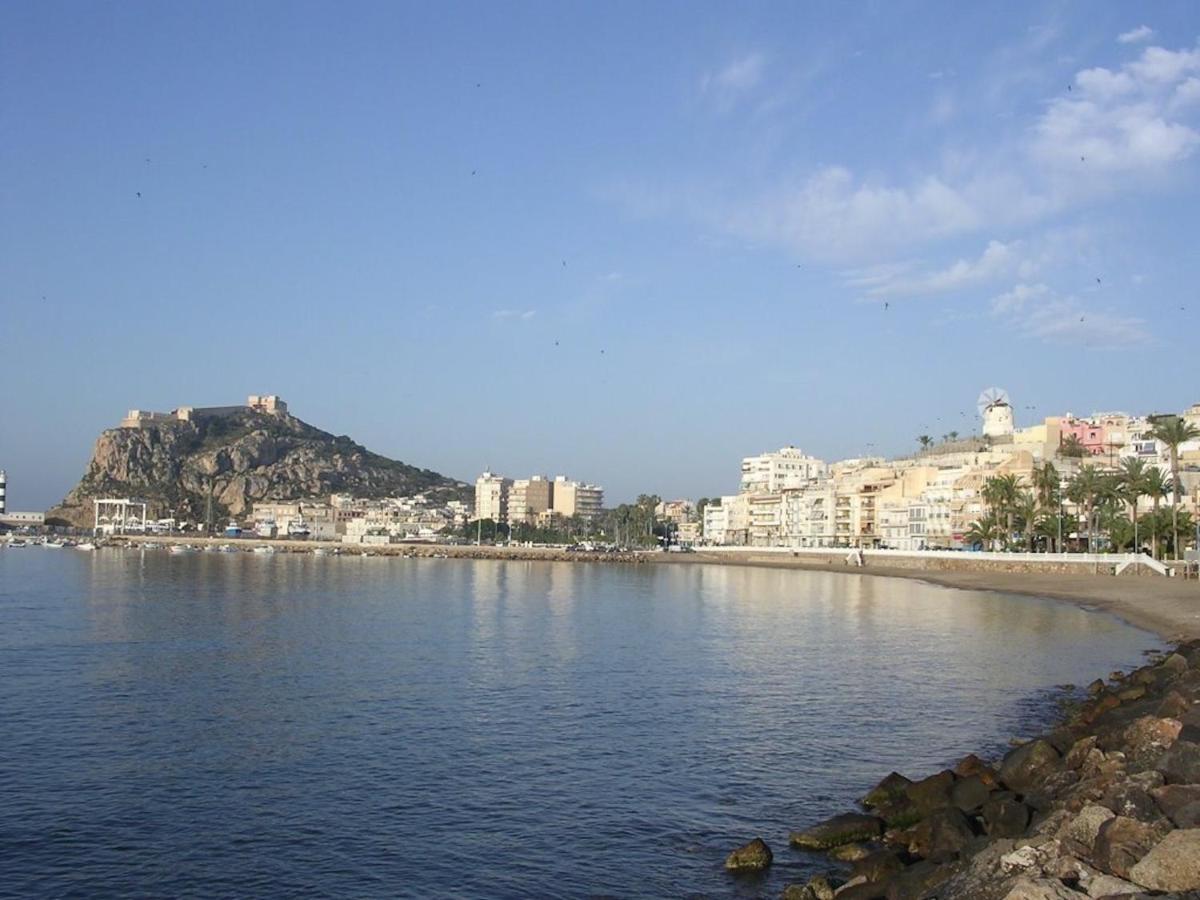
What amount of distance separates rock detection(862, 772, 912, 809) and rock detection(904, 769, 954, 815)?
39cm

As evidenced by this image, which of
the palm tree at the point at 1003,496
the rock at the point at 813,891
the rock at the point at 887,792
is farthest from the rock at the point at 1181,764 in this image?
the palm tree at the point at 1003,496

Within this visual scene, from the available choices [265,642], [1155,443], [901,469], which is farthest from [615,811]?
[901,469]

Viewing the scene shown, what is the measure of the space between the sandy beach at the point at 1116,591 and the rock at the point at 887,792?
92.4ft

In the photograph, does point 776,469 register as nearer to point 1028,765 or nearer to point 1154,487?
point 1154,487

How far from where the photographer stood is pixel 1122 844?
11.1 metres

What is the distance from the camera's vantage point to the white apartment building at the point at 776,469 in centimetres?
18650

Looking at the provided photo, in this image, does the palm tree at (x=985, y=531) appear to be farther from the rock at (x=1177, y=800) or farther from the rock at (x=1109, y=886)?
the rock at (x=1109, y=886)

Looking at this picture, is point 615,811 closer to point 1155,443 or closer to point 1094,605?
point 1094,605

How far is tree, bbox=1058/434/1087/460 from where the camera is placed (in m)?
118

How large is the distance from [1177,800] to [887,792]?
6.49 m

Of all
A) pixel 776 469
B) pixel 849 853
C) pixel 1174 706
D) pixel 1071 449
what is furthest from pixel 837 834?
pixel 776 469

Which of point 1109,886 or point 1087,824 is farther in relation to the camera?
point 1087,824

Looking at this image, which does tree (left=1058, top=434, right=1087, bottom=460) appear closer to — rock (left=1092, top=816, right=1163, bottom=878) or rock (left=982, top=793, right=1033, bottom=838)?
rock (left=982, top=793, right=1033, bottom=838)

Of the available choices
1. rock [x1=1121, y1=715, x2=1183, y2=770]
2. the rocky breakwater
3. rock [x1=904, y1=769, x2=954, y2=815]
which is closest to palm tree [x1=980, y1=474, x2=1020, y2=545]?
the rocky breakwater
